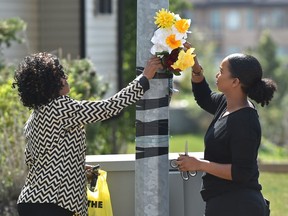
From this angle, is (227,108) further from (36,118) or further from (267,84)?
(36,118)

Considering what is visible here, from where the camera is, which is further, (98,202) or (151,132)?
(98,202)

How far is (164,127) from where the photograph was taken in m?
5.55

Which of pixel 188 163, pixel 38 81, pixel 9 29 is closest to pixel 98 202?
pixel 188 163

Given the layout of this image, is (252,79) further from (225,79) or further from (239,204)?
(239,204)

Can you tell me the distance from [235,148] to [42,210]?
4.05ft

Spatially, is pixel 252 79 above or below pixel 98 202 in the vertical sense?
above

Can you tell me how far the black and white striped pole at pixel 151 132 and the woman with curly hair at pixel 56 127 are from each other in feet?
→ 0.52

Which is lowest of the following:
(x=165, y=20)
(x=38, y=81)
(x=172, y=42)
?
(x=38, y=81)

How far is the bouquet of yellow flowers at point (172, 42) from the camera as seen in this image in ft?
17.3

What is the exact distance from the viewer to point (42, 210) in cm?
532

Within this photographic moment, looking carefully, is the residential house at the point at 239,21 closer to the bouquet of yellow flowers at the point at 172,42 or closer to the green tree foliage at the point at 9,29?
the green tree foliage at the point at 9,29

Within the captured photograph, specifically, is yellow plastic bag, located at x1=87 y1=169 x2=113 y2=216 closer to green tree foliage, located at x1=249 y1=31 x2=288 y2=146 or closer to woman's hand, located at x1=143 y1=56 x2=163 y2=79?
woman's hand, located at x1=143 y1=56 x2=163 y2=79

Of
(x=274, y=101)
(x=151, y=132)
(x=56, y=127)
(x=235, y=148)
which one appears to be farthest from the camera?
(x=274, y=101)

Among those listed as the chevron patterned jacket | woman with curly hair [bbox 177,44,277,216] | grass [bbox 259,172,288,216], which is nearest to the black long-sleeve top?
woman with curly hair [bbox 177,44,277,216]
